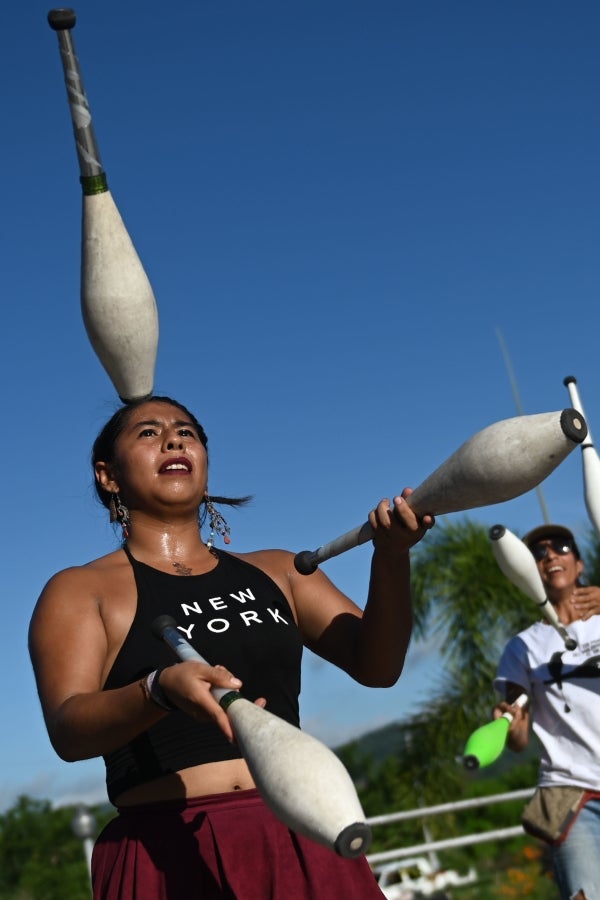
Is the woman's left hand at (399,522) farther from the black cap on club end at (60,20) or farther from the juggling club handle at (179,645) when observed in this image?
the black cap on club end at (60,20)

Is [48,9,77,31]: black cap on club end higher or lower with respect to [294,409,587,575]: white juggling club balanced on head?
higher

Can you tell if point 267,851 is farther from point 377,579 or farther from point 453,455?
point 453,455

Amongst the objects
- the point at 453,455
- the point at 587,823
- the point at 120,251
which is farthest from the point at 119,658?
the point at 587,823

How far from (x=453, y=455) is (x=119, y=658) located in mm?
916

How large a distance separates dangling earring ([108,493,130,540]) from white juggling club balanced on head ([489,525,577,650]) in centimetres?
199

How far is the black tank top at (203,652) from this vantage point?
8.89 ft

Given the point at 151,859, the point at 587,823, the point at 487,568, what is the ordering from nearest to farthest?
the point at 151,859, the point at 587,823, the point at 487,568

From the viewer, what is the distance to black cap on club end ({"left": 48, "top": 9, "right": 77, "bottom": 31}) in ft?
11.0

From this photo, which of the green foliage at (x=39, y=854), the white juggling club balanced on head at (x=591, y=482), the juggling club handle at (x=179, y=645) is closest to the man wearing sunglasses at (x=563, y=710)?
the white juggling club balanced on head at (x=591, y=482)

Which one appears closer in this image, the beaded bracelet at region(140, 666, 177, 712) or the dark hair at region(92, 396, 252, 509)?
the beaded bracelet at region(140, 666, 177, 712)

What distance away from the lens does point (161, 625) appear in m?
2.61

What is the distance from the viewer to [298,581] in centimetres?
324

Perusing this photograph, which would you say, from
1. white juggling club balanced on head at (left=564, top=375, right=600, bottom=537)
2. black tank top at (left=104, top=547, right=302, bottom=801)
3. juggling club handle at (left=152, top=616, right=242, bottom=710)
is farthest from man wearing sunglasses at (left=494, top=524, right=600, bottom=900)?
juggling club handle at (left=152, top=616, right=242, bottom=710)

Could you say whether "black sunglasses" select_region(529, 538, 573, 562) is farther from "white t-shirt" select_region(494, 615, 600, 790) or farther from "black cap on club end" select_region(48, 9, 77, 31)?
"black cap on club end" select_region(48, 9, 77, 31)
